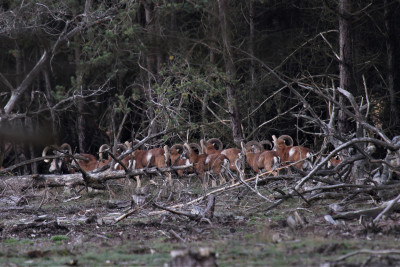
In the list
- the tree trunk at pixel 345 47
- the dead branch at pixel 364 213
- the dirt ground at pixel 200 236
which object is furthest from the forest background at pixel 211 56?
the dead branch at pixel 364 213

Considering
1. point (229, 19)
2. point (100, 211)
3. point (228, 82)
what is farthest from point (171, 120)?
point (100, 211)

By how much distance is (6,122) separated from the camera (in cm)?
1958

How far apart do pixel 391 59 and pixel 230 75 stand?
539cm

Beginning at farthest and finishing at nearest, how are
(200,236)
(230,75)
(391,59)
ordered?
(391,59) → (230,75) → (200,236)

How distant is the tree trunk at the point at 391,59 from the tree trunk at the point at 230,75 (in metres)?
4.91

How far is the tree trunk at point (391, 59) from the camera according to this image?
20656mm

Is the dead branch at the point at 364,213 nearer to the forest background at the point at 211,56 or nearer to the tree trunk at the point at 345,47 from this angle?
the tree trunk at the point at 345,47

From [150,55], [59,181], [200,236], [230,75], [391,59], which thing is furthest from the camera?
[150,55]

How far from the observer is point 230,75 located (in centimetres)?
2077

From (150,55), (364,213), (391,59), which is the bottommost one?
(364,213)

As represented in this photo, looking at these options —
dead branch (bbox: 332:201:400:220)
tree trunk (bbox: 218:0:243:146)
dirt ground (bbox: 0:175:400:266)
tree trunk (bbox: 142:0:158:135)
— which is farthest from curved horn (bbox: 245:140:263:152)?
dead branch (bbox: 332:201:400:220)

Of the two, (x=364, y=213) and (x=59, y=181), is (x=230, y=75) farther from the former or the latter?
(x=364, y=213)

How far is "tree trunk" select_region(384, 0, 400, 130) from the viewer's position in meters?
20.7

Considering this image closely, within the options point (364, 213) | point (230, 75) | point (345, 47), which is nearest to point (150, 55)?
point (230, 75)
